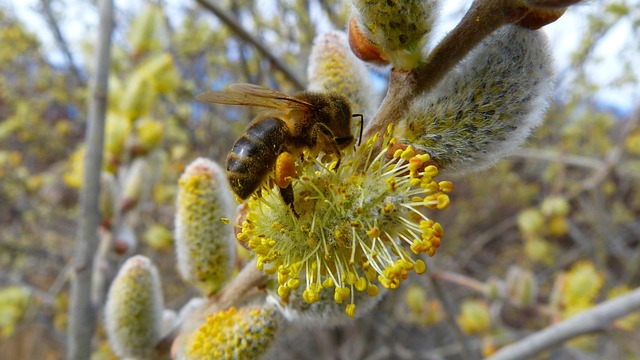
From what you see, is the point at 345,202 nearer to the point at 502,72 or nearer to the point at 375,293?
the point at 375,293

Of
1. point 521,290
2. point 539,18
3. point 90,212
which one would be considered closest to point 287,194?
point 539,18

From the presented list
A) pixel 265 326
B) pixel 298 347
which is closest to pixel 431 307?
pixel 298 347

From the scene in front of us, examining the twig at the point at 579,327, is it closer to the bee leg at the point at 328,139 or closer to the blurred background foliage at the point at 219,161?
the blurred background foliage at the point at 219,161

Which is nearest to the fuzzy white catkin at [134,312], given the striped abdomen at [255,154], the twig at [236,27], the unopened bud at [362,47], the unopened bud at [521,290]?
the striped abdomen at [255,154]

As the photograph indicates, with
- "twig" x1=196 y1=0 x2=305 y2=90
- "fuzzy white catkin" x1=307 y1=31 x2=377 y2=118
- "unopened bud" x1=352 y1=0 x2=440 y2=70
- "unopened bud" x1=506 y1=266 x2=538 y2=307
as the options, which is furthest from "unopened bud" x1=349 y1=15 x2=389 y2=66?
"unopened bud" x1=506 y1=266 x2=538 y2=307

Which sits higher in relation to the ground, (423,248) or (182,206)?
(182,206)
